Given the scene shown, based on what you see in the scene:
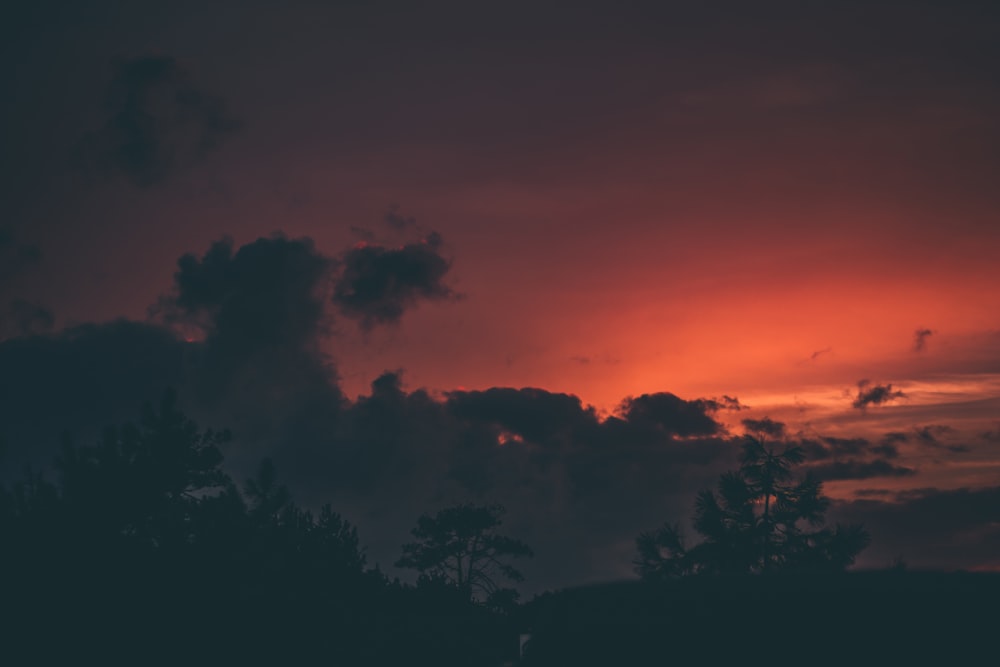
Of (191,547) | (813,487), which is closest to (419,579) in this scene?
(813,487)

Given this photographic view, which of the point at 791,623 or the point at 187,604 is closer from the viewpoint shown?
the point at 791,623

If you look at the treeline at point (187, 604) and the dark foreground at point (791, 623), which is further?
the treeline at point (187, 604)

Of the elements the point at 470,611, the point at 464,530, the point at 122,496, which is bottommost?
the point at 470,611

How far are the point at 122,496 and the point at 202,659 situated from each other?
1848 cm

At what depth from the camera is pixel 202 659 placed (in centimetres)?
1972

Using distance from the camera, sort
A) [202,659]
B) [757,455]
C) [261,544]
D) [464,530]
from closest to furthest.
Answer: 1. [202,659]
2. [261,544]
3. [757,455]
4. [464,530]

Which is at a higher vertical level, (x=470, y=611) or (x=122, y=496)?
(x=122, y=496)

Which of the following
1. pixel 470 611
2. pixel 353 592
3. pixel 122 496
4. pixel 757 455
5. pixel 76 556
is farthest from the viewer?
pixel 757 455

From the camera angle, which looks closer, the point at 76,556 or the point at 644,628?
the point at 644,628

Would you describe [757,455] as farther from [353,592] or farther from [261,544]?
[261,544]

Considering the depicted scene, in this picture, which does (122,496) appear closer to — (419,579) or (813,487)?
(419,579)

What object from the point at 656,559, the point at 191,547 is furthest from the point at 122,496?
the point at 656,559

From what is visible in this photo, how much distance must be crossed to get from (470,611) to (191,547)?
2171 centimetres

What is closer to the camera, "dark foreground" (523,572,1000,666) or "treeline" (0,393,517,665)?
"dark foreground" (523,572,1000,666)
